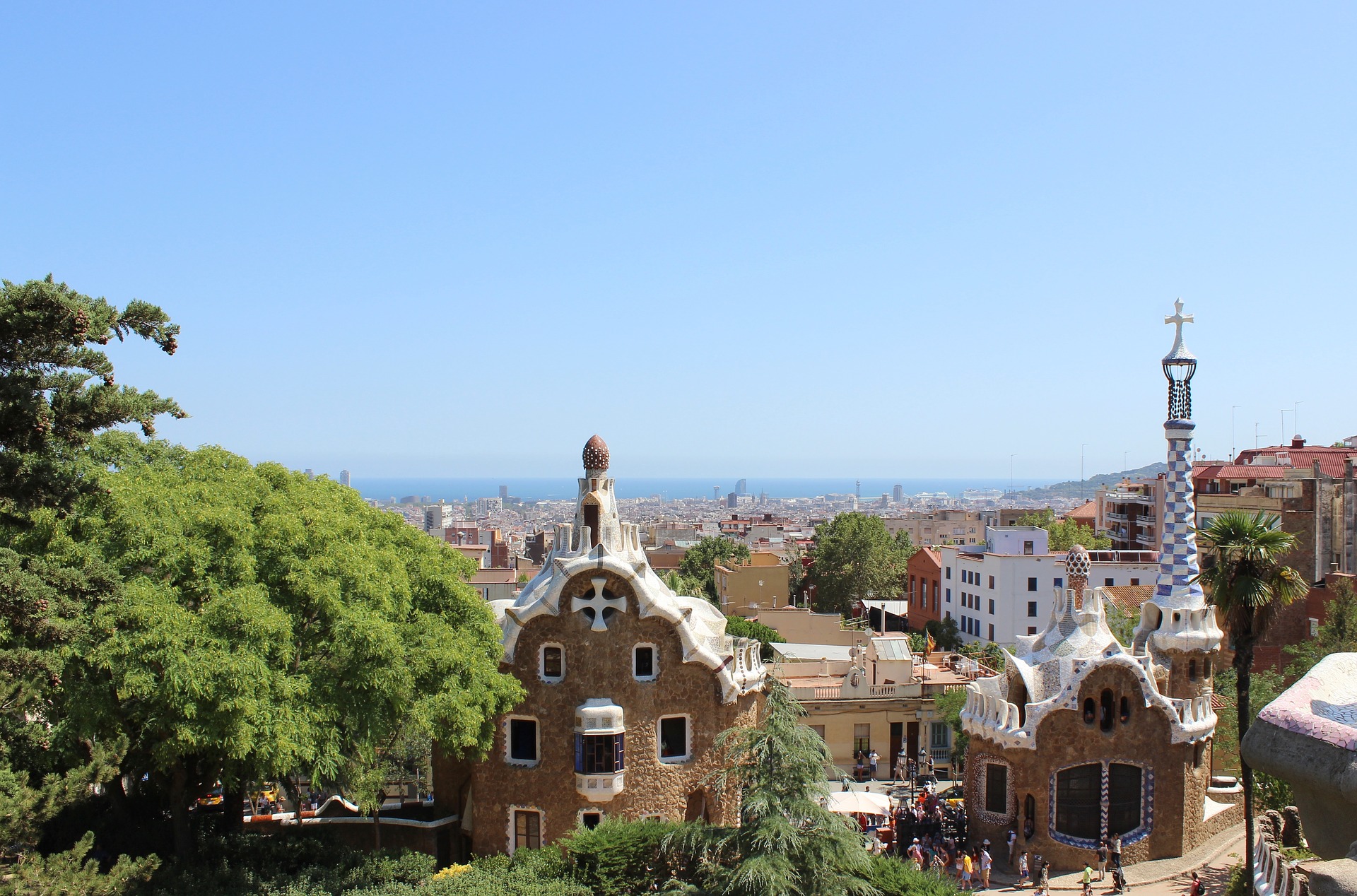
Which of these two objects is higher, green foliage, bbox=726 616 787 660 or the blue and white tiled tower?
the blue and white tiled tower

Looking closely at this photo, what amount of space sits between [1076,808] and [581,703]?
13267 mm

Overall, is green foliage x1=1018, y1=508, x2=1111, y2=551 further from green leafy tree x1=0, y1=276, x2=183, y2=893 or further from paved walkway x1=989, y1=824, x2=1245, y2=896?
green leafy tree x1=0, y1=276, x2=183, y2=893

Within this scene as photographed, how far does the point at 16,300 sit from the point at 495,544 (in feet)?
356

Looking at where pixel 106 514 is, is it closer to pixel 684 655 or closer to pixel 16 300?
pixel 16 300

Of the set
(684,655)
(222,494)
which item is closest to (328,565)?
(222,494)

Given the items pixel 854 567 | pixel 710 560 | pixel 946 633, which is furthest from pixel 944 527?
pixel 946 633

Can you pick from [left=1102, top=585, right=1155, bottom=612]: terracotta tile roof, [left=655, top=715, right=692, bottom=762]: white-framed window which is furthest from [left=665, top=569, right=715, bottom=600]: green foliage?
[left=655, top=715, right=692, bottom=762]: white-framed window

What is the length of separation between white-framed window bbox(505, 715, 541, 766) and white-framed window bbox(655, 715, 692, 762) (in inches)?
127

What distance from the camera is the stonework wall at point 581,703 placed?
2675cm

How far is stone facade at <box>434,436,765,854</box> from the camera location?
2666cm

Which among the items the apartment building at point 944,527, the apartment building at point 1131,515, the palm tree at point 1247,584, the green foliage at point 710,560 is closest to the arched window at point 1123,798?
the palm tree at point 1247,584

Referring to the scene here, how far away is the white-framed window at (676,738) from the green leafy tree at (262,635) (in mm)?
3923

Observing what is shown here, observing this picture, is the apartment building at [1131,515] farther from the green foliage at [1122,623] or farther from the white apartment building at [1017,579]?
the green foliage at [1122,623]

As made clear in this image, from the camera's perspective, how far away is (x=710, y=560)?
8506 cm
